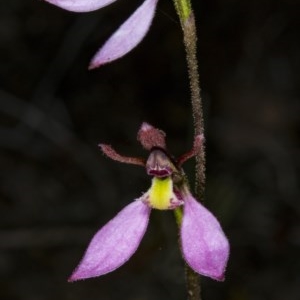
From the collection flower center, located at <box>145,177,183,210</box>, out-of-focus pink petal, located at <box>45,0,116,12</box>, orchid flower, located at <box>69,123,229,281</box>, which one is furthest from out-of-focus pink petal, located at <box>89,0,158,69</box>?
flower center, located at <box>145,177,183,210</box>

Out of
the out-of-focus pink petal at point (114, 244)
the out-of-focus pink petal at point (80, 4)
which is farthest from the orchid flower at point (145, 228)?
the out-of-focus pink petal at point (80, 4)

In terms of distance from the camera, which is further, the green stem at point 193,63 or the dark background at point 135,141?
the dark background at point 135,141

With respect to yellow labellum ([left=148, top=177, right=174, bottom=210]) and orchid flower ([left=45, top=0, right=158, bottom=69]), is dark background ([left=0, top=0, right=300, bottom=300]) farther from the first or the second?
orchid flower ([left=45, top=0, right=158, bottom=69])

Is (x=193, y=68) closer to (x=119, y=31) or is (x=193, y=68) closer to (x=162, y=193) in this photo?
(x=119, y=31)

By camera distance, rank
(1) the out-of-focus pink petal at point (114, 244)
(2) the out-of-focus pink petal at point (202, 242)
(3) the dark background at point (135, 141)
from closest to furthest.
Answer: (2) the out-of-focus pink petal at point (202, 242)
(1) the out-of-focus pink petal at point (114, 244)
(3) the dark background at point (135, 141)

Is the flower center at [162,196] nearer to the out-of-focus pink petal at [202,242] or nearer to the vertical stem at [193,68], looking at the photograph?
the out-of-focus pink petal at [202,242]

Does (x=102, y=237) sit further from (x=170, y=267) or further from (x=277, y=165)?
(x=277, y=165)

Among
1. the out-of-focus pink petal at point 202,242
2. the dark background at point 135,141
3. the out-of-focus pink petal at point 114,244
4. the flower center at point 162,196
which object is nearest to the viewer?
the out-of-focus pink petal at point 202,242

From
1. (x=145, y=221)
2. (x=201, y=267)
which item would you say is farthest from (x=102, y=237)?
(x=201, y=267)
